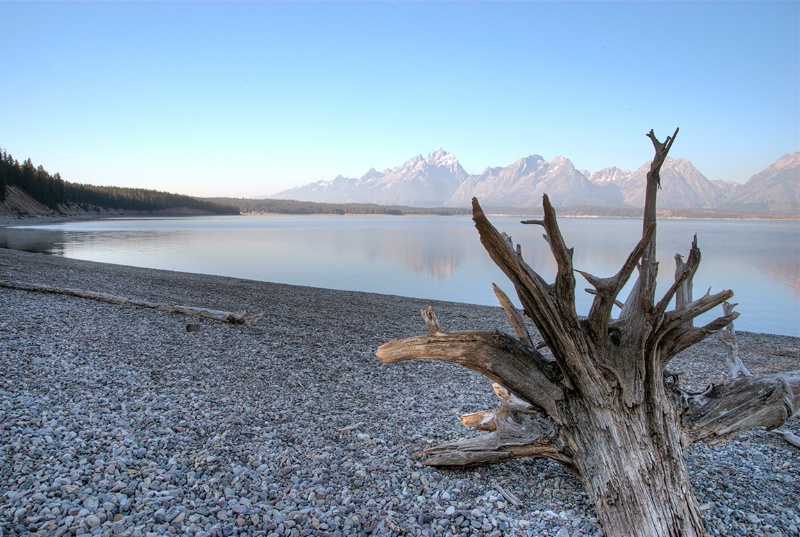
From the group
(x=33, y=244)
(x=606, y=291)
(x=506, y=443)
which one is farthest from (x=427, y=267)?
(x=606, y=291)

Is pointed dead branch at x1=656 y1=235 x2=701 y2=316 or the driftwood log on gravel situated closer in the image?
pointed dead branch at x1=656 y1=235 x2=701 y2=316

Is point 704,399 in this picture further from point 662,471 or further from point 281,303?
point 281,303

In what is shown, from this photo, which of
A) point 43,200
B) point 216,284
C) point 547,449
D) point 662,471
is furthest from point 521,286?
point 43,200

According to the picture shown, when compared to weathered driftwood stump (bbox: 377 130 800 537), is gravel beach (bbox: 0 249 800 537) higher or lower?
lower

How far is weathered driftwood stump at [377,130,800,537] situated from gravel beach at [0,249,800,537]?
0.43 m

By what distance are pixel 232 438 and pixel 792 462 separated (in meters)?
6.19

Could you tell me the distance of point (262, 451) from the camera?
512 centimetres

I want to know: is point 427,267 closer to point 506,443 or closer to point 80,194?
point 506,443

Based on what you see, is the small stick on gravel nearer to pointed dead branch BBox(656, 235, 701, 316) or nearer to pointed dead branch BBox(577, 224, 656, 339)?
pointed dead branch BBox(577, 224, 656, 339)

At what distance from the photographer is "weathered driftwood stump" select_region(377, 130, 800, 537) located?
388 cm

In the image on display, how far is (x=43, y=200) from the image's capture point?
8038 centimetres

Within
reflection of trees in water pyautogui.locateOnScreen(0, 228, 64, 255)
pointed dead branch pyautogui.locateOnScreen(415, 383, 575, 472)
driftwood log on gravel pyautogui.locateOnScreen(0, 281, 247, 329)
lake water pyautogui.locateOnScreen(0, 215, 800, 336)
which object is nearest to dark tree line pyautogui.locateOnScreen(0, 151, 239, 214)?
reflection of trees in water pyautogui.locateOnScreen(0, 228, 64, 255)

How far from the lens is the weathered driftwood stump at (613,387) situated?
3.88m

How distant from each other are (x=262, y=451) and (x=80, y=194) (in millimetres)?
113967
